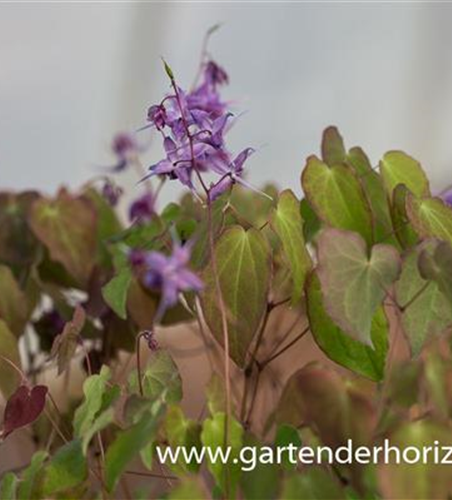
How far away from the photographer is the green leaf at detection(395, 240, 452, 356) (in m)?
0.50

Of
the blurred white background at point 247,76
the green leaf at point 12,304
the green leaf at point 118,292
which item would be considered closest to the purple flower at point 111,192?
the green leaf at point 12,304

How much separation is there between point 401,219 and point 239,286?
115 mm

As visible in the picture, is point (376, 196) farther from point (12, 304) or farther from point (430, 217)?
point (12, 304)

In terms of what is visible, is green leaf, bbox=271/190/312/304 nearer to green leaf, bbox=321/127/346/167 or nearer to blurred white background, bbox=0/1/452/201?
green leaf, bbox=321/127/346/167

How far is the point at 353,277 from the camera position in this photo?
0.48 meters

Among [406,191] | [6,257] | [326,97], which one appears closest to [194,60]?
[326,97]

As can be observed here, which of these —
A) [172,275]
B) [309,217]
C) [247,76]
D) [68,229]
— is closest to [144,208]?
[68,229]

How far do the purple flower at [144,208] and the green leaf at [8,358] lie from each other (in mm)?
173

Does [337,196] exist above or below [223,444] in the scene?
above

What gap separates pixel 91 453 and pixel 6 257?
0.67ft

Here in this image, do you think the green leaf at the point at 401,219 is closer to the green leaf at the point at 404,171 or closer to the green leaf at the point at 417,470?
the green leaf at the point at 404,171

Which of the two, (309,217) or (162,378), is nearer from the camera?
(162,378)

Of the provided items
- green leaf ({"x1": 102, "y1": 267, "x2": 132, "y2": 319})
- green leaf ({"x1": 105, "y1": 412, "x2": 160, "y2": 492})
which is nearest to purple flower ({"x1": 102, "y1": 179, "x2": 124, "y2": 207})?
green leaf ({"x1": 102, "y1": 267, "x2": 132, "y2": 319})

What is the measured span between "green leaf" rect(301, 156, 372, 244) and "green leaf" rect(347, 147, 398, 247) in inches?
0.7
